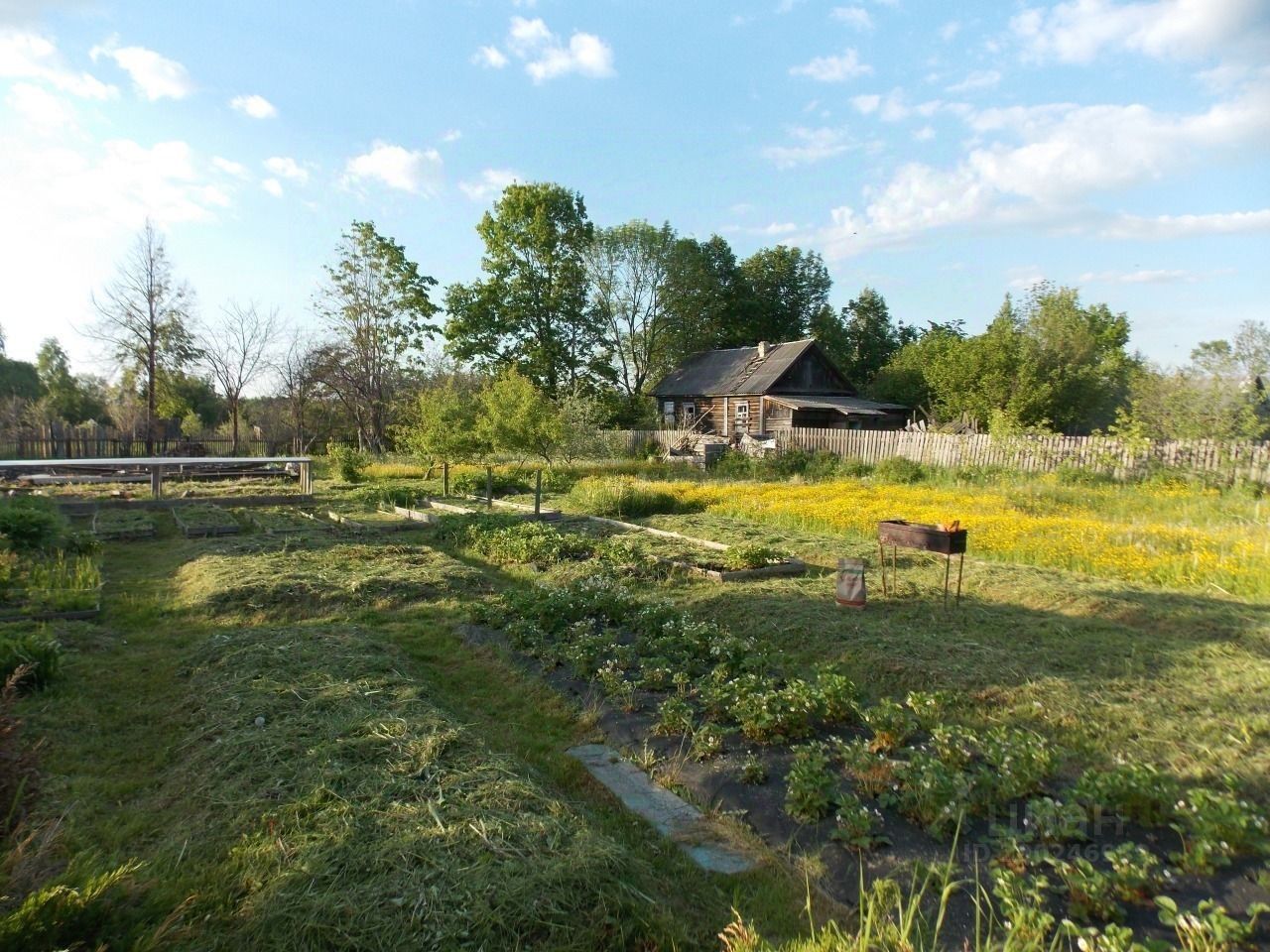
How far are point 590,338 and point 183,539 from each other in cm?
3073

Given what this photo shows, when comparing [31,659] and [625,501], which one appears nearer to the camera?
[31,659]

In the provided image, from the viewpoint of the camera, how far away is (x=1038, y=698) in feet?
16.0

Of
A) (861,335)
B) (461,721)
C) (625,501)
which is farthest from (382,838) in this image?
(861,335)

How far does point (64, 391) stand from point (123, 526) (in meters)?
32.3

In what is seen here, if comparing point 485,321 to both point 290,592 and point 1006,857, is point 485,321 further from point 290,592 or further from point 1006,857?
point 1006,857

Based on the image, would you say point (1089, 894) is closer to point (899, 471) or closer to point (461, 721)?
point (461, 721)

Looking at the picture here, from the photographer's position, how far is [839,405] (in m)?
30.9

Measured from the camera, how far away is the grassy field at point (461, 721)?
263 centimetres

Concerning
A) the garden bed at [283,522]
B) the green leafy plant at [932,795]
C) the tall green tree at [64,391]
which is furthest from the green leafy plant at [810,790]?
the tall green tree at [64,391]

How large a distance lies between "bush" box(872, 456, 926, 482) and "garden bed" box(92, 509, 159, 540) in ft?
49.5

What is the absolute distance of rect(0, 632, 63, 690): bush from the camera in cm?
471

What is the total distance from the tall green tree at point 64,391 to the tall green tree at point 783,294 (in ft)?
115

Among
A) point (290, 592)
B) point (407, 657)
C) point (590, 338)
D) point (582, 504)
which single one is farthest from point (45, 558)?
point (590, 338)

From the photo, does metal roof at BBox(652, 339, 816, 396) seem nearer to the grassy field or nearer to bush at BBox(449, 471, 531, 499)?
bush at BBox(449, 471, 531, 499)
